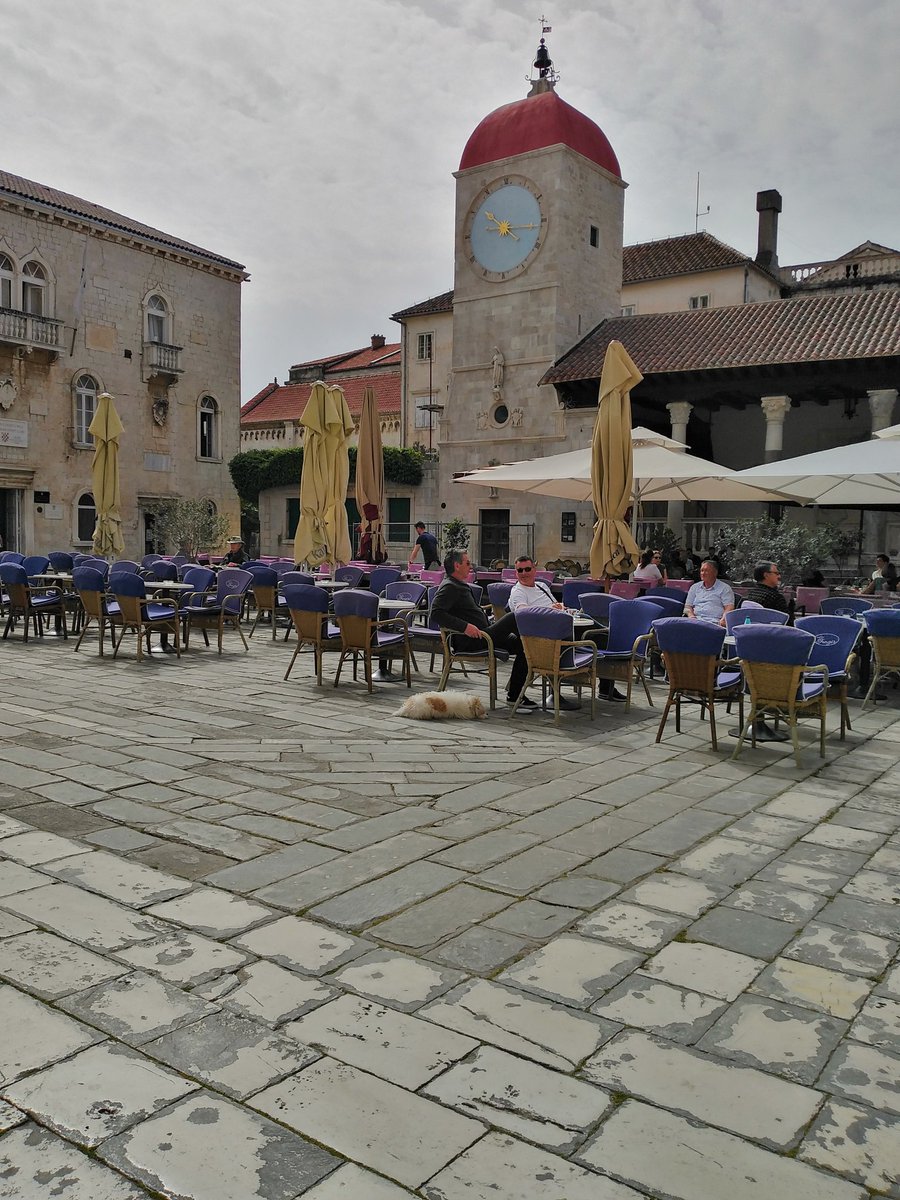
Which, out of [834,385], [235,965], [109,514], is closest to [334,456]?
[109,514]

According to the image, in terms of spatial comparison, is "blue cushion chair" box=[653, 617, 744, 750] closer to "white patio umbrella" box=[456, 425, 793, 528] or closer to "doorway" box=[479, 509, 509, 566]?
"white patio umbrella" box=[456, 425, 793, 528]

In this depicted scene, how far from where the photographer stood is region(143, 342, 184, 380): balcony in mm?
26094

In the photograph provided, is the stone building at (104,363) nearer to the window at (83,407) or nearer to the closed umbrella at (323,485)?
the window at (83,407)

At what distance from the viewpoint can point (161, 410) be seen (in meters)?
26.7

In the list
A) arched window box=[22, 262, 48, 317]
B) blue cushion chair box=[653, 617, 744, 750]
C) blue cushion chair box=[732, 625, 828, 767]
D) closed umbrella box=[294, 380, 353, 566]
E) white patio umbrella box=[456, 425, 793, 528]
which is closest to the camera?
blue cushion chair box=[732, 625, 828, 767]

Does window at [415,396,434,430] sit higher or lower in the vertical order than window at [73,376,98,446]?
higher

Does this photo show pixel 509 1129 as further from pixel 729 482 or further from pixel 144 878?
pixel 729 482

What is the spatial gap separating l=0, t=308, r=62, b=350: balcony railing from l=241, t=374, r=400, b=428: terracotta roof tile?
1283 cm

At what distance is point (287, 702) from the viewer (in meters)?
7.25

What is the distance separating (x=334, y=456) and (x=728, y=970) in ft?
31.6

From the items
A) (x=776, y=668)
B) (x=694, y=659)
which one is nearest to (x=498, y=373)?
(x=694, y=659)

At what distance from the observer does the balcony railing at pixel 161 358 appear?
26.1 metres

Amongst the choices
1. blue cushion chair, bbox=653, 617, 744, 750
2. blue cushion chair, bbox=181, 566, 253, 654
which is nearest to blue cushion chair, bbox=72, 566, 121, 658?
blue cushion chair, bbox=181, 566, 253, 654

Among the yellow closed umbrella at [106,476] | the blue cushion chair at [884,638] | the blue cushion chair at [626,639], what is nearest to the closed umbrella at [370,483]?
the yellow closed umbrella at [106,476]
